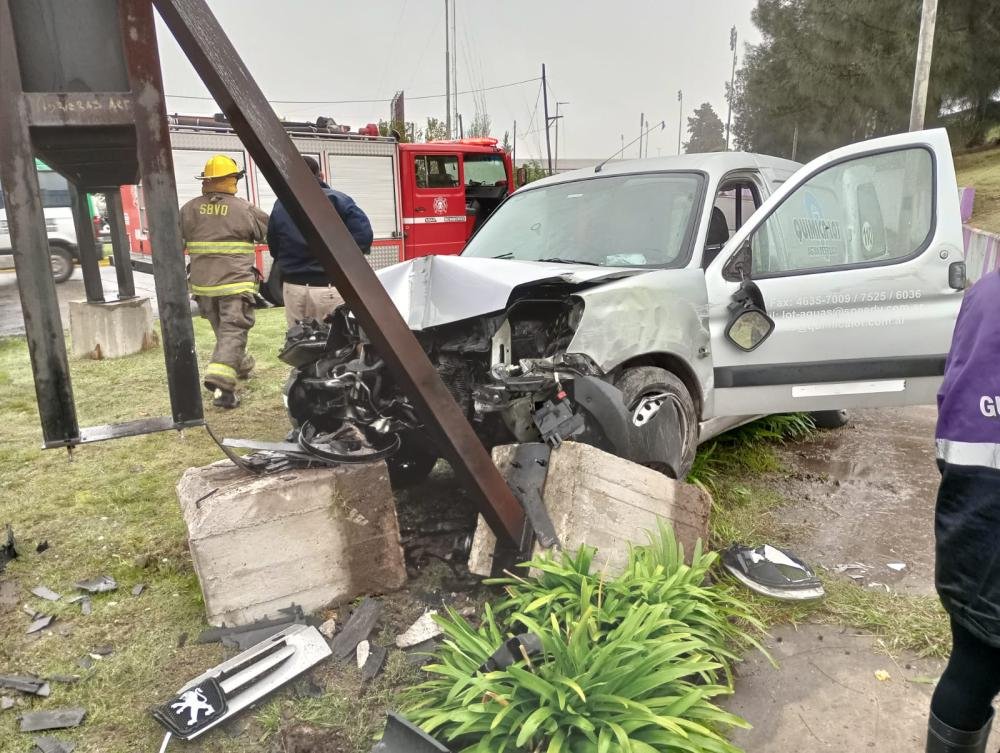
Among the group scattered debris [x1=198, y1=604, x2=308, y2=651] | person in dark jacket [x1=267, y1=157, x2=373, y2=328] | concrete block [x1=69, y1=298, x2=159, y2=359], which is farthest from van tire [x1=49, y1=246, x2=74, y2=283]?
scattered debris [x1=198, y1=604, x2=308, y2=651]

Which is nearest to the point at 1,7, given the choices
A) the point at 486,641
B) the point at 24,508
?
the point at 486,641

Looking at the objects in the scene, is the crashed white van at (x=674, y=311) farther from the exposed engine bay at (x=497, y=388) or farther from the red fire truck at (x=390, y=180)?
the red fire truck at (x=390, y=180)

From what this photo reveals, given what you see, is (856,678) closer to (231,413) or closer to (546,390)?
(546,390)

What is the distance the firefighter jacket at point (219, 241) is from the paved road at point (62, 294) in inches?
141

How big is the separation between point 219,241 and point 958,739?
5.50 m

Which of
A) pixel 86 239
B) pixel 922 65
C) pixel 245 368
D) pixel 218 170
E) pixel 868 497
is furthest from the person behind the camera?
pixel 922 65

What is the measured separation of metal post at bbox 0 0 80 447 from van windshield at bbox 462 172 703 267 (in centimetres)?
245

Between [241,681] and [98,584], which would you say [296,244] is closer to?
[98,584]

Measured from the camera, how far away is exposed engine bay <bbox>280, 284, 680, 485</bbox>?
293cm

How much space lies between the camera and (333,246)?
2252 mm

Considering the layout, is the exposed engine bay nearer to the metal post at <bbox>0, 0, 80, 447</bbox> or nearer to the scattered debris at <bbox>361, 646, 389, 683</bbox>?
the scattered debris at <bbox>361, 646, 389, 683</bbox>

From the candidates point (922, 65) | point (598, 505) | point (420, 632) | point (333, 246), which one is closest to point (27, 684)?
point (420, 632)

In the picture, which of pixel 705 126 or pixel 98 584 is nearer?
pixel 98 584

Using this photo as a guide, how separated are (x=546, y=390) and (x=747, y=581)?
1.18 m
